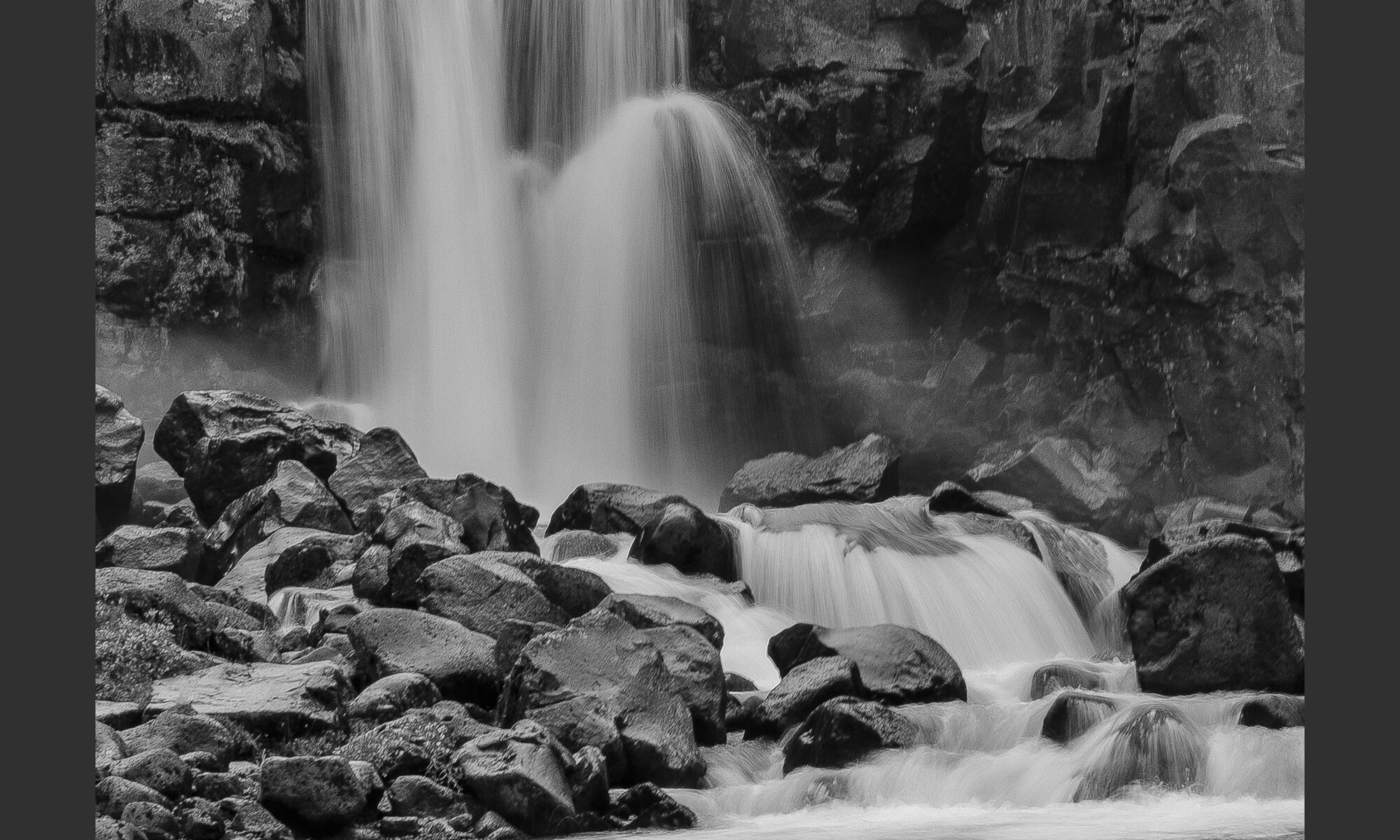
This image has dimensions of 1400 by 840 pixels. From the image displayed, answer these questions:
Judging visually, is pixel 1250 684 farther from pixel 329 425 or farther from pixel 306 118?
pixel 306 118

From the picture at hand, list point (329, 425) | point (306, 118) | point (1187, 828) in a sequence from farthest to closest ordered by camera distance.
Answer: point (306, 118)
point (329, 425)
point (1187, 828)

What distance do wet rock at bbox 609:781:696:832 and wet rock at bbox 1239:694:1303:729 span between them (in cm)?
351

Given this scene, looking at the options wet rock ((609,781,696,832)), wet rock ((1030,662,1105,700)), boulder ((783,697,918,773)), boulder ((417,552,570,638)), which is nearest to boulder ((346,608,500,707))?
boulder ((417,552,570,638))

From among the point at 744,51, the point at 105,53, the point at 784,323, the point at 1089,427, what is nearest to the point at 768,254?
the point at 784,323

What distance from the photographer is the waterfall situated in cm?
1950

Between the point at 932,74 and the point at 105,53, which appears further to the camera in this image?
the point at 932,74

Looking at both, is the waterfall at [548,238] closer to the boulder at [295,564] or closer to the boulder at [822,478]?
the boulder at [822,478]

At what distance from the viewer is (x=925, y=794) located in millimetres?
8672

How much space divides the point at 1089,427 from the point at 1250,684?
9481mm

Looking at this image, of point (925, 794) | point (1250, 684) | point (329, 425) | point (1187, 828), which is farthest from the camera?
point (329, 425)

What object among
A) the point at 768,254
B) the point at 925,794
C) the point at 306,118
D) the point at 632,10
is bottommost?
the point at 925,794

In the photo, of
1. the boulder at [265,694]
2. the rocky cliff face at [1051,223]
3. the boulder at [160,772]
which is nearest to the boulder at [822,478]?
the rocky cliff face at [1051,223]

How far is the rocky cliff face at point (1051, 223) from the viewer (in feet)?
57.0

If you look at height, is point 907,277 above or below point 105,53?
below
